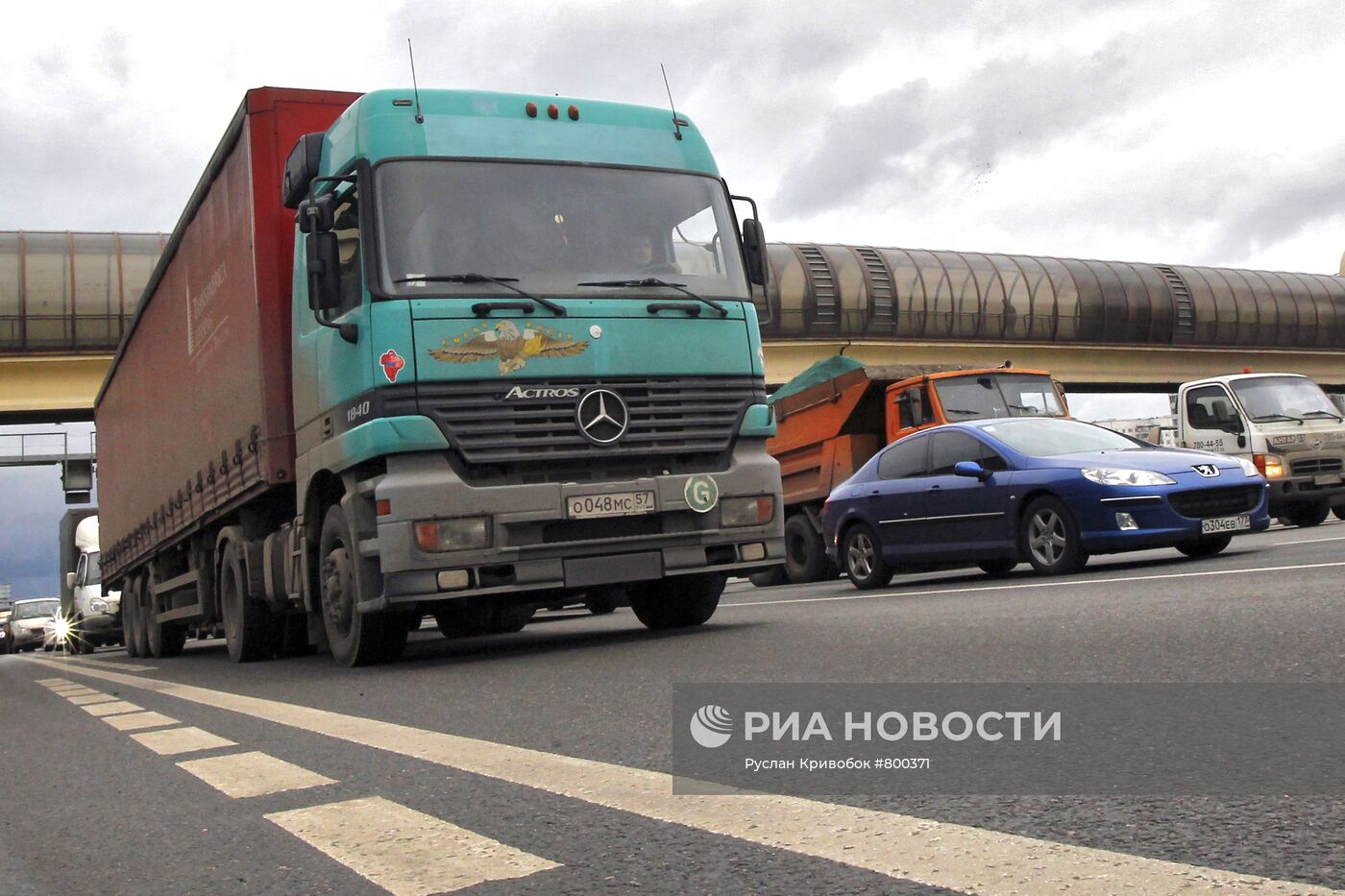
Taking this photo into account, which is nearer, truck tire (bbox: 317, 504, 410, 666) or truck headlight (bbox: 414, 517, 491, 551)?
truck headlight (bbox: 414, 517, 491, 551)

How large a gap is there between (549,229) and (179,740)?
392 cm

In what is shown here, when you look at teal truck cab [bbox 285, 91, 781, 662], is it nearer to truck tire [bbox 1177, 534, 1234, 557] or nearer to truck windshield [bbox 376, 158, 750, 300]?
truck windshield [bbox 376, 158, 750, 300]

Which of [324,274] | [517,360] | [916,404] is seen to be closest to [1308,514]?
[916,404]

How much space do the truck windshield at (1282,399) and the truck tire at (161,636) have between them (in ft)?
41.8

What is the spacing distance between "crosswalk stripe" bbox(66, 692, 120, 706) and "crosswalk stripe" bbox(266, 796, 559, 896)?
6.40 metres

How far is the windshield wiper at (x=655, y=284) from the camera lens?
9.06m

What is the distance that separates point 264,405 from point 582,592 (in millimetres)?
2570

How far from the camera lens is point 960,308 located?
153 ft

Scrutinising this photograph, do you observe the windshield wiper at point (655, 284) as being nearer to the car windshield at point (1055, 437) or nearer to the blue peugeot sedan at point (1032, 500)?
the blue peugeot sedan at point (1032, 500)

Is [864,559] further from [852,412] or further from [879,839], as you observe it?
[879,839]

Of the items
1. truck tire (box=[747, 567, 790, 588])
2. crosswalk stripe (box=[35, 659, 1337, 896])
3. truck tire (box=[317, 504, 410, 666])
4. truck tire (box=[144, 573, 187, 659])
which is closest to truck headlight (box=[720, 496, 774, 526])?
truck tire (box=[317, 504, 410, 666])

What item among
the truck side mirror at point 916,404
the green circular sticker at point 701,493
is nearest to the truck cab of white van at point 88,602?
the truck side mirror at point 916,404

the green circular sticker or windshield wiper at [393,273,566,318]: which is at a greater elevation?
windshield wiper at [393,273,566,318]

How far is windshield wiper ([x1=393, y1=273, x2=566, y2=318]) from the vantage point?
8.61 meters
